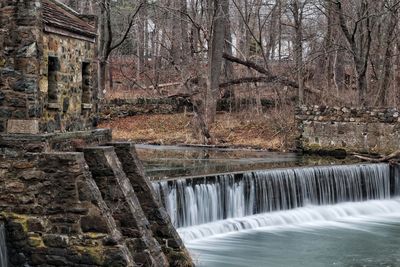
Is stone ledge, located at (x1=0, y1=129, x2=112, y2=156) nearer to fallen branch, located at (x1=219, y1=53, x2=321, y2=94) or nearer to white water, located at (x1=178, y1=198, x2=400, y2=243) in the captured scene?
white water, located at (x1=178, y1=198, x2=400, y2=243)

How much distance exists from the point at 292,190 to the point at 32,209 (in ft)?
29.2

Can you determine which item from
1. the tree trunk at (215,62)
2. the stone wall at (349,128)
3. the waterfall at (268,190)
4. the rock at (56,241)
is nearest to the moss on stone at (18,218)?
the rock at (56,241)

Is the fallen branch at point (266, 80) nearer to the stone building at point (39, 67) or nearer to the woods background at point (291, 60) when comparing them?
the woods background at point (291, 60)

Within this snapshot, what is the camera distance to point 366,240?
577 inches

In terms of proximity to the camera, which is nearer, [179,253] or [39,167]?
[39,167]

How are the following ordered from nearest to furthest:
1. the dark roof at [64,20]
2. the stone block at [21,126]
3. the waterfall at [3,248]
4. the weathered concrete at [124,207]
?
the waterfall at [3,248] → the stone block at [21,126] → the weathered concrete at [124,207] → the dark roof at [64,20]

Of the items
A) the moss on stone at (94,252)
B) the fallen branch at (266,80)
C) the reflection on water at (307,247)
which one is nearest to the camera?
the moss on stone at (94,252)

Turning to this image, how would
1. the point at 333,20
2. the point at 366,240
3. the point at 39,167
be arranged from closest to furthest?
the point at 39,167 < the point at 366,240 < the point at 333,20

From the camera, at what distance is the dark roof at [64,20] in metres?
10.5

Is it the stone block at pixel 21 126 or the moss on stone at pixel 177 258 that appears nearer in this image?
the stone block at pixel 21 126

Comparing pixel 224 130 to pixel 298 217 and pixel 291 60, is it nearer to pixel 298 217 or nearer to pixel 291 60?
pixel 298 217

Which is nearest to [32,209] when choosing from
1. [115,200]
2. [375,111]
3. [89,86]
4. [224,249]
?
[115,200]

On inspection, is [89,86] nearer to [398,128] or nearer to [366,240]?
[366,240]

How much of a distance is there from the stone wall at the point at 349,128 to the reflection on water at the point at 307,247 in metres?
5.58
